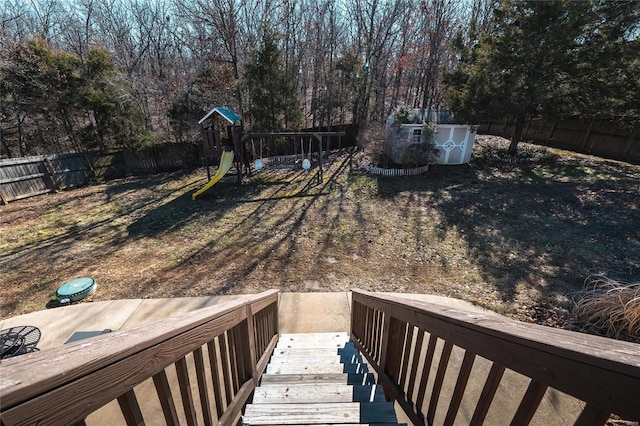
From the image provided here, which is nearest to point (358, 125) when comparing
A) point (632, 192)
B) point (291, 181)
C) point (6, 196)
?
point (291, 181)

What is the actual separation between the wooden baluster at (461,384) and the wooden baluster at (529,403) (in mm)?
252

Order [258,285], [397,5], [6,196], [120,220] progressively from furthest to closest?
1. [397,5]
2. [6,196]
3. [120,220]
4. [258,285]

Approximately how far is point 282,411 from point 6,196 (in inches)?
535

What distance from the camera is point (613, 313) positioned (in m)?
3.80

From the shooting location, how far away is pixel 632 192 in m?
8.83

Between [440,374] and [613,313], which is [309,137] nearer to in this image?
[613,313]

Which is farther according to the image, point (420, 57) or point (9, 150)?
point (420, 57)

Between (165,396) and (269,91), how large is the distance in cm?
1498

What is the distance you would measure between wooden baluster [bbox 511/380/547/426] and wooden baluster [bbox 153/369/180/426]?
48.4 inches

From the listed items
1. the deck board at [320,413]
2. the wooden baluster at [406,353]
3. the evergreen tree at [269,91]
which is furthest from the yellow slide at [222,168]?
the wooden baluster at [406,353]

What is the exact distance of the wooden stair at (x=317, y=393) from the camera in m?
1.80

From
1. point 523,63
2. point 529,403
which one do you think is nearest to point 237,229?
point 529,403

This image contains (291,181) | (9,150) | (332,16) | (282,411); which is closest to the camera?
(282,411)

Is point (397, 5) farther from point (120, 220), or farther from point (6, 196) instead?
point (6, 196)
